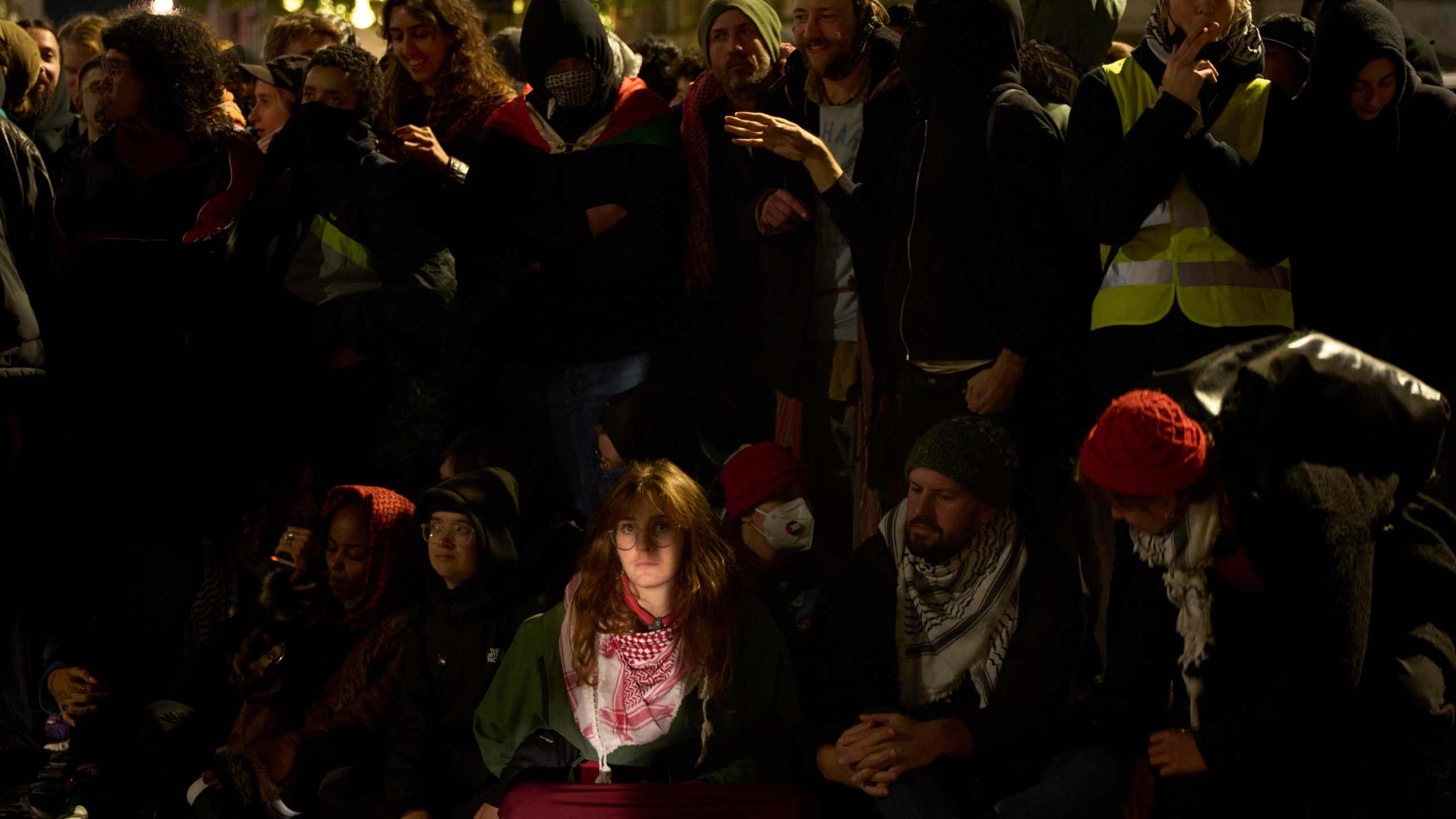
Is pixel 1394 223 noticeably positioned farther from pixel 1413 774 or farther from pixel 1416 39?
pixel 1413 774

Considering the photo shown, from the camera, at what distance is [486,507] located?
4332 millimetres

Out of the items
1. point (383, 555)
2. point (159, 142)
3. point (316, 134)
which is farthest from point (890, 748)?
point (159, 142)

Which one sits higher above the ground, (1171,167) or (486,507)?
(1171,167)

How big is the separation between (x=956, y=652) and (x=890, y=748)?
307 millimetres

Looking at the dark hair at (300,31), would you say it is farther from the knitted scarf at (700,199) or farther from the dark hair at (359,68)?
the knitted scarf at (700,199)

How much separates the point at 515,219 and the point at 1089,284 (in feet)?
5.79

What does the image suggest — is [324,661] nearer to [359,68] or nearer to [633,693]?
[633,693]

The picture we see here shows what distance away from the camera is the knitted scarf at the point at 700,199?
15.6ft

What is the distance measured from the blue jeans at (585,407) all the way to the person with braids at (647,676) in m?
0.73

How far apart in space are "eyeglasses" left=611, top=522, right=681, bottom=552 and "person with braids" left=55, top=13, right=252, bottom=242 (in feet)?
5.94

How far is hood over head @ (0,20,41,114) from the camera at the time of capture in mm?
5797

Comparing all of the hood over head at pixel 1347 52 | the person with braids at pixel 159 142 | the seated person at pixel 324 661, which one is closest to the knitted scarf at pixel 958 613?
the hood over head at pixel 1347 52

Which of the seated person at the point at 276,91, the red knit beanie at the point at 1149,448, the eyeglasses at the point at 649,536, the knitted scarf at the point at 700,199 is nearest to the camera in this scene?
the red knit beanie at the point at 1149,448

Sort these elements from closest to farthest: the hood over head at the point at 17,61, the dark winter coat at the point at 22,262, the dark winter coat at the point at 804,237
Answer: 1. the dark winter coat at the point at 804,237
2. the dark winter coat at the point at 22,262
3. the hood over head at the point at 17,61
